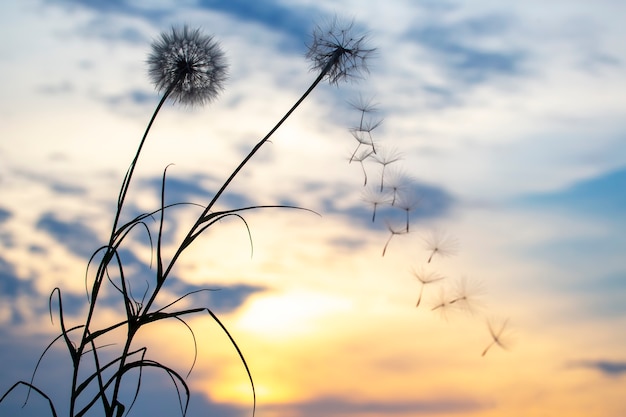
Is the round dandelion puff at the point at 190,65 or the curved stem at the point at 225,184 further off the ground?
the round dandelion puff at the point at 190,65

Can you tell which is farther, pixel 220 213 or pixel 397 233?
pixel 397 233

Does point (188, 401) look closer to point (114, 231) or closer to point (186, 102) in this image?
point (114, 231)

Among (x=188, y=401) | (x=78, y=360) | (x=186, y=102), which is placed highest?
(x=186, y=102)

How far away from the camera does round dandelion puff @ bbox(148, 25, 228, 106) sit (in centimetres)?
217

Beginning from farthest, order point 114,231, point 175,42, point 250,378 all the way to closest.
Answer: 1. point 175,42
2. point 114,231
3. point 250,378

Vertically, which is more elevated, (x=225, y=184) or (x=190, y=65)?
(x=190, y=65)

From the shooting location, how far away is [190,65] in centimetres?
217

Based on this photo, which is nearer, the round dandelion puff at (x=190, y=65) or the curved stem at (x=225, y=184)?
the curved stem at (x=225, y=184)

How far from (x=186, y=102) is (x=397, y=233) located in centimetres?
87

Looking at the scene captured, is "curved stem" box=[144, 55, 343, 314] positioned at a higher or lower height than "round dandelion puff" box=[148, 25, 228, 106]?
lower

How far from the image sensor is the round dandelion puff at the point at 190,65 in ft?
7.11

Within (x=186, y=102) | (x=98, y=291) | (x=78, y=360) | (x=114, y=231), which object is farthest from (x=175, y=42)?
(x=78, y=360)

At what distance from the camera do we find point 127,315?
1.63m

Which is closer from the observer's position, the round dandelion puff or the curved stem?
the curved stem
